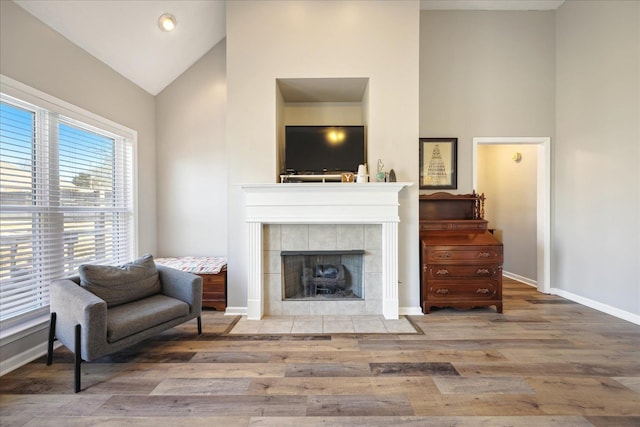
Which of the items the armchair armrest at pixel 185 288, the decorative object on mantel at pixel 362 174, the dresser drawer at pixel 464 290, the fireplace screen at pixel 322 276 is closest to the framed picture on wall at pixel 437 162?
the decorative object on mantel at pixel 362 174

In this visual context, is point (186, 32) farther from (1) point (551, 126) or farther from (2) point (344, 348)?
(1) point (551, 126)

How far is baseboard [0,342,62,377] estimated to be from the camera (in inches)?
82.1

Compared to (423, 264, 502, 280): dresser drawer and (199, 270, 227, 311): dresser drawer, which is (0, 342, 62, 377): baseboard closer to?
(199, 270, 227, 311): dresser drawer

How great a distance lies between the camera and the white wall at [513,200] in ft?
14.1

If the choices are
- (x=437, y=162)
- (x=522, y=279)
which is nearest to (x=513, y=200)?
(x=522, y=279)

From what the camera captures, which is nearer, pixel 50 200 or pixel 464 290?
pixel 50 200

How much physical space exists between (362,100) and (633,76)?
285cm

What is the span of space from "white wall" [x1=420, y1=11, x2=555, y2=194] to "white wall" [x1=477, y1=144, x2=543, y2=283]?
0.74 m

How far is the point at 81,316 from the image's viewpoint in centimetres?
193

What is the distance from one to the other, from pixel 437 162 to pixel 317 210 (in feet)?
6.51

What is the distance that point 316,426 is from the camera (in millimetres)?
1582

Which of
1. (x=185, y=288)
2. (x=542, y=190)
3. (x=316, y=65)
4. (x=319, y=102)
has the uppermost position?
(x=316, y=65)

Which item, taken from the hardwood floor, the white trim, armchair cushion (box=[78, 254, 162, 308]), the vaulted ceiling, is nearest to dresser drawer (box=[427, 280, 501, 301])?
the hardwood floor

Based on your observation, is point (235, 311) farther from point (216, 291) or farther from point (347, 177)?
point (347, 177)
